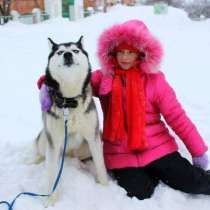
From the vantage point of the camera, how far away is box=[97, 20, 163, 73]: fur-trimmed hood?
2.45 metres

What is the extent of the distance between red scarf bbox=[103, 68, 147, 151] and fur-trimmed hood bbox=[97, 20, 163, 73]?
4.1 inches

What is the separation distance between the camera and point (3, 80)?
580 cm

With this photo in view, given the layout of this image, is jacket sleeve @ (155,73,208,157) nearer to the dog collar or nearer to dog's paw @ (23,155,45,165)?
the dog collar

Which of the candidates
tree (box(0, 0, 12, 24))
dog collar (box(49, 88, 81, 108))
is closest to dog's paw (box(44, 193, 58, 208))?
dog collar (box(49, 88, 81, 108))

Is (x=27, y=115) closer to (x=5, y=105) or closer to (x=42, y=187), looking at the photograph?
(x=5, y=105)

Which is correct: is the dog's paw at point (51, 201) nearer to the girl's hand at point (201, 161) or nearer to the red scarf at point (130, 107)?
the red scarf at point (130, 107)

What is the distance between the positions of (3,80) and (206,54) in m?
3.83

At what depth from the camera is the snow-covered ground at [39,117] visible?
2416mm

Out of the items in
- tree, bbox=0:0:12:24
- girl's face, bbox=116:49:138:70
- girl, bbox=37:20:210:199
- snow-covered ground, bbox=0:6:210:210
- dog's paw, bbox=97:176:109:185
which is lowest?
tree, bbox=0:0:12:24

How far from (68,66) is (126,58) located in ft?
1.56

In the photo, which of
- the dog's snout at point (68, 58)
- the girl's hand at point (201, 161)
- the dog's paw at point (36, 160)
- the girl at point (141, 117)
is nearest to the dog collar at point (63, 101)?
the girl at point (141, 117)

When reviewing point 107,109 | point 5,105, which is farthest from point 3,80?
point 107,109

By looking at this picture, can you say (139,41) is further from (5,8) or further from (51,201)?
(5,8)

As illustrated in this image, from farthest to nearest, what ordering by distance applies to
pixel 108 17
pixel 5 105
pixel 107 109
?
1. pixel 108 17
2. pixel 5 105
3. pixel 107 109
